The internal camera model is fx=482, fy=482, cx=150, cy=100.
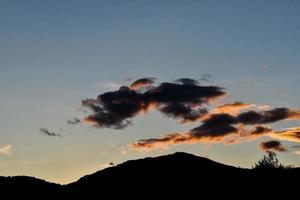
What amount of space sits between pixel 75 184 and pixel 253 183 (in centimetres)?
2742

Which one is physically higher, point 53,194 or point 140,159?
point 140,159

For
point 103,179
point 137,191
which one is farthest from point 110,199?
point 103,179

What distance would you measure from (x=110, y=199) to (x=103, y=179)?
867 cm

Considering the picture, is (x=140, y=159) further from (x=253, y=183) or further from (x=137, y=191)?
(x=253, y=183)

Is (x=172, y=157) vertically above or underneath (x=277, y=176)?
above

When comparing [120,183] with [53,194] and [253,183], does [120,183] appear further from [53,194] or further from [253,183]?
[253,183]

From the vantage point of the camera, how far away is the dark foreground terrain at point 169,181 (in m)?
65.8

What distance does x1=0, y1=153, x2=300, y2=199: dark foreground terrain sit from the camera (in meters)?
65.8

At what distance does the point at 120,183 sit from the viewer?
7144cm

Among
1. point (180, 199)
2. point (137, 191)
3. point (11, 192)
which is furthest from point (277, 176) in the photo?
point (11, 192)

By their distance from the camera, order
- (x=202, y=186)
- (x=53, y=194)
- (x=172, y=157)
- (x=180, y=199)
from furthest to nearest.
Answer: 1. (x=172, y=157)
2. (x=53, y=194)
3. (x=202, y=186)
4. (x=180, y=199)

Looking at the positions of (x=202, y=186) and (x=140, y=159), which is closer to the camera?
(x=202, y=186)

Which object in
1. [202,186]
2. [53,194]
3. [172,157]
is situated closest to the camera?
[202,186]

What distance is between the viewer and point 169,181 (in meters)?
69.7
